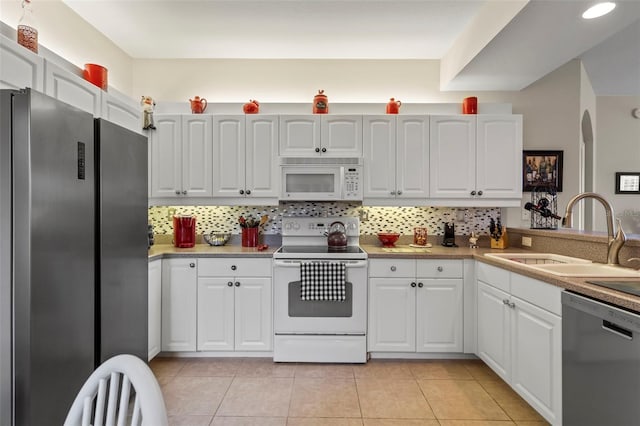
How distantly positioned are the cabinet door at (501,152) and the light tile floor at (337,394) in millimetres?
1561

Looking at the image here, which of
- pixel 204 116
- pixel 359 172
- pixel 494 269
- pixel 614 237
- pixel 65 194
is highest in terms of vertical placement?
pixel 204 116

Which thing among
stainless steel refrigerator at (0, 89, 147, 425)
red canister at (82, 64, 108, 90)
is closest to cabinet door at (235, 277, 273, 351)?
stainless steel refrigerator at (0, 89, 147, 425)

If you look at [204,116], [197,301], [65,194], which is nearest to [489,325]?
[197,301]

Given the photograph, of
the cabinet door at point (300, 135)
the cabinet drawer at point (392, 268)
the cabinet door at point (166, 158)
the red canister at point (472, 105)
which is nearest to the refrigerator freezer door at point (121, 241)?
the cabinet door at point (166, 158)

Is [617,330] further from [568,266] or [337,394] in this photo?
[337,394]

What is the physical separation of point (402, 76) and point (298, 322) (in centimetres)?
252

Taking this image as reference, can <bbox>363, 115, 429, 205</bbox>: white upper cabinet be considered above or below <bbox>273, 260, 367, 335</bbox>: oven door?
above

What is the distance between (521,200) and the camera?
3.21 metres

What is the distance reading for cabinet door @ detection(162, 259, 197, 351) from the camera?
2.73 meters

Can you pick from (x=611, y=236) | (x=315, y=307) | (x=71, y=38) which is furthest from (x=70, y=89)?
(x=611, y=236)

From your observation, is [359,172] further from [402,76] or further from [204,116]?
[204,116]

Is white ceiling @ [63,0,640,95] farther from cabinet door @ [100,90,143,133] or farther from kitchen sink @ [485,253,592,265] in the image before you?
kitchen sink @ [485,253,592,265]

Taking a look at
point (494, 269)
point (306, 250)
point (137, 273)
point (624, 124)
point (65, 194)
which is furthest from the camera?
point (624, 124)

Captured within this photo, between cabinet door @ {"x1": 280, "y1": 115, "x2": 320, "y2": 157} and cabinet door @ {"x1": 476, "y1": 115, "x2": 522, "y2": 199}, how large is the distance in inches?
56.9
